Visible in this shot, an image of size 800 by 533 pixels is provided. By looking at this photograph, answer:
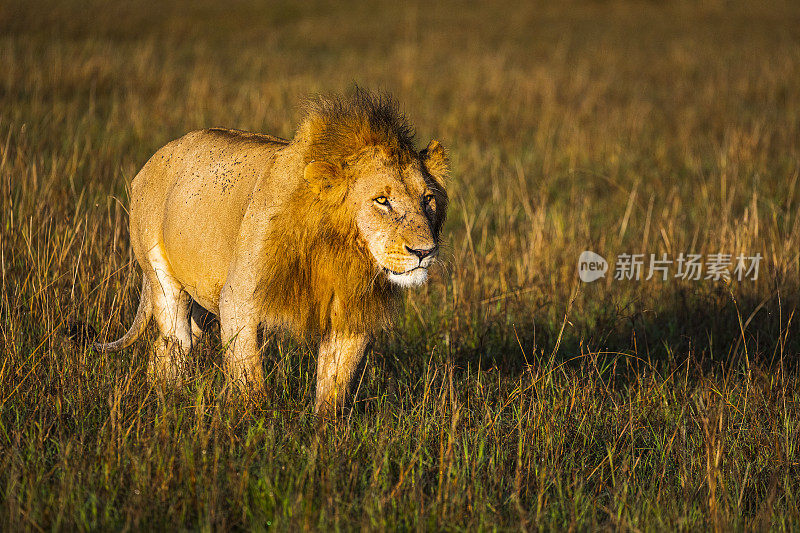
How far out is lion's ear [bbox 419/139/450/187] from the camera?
3445 mm

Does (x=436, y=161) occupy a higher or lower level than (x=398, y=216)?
higher

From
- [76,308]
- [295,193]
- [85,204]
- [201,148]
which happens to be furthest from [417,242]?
[85,204]

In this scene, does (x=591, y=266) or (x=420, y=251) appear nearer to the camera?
(x=420, y=251)

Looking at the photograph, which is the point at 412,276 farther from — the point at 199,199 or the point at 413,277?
the point at 199,199

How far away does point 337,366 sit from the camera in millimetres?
3682

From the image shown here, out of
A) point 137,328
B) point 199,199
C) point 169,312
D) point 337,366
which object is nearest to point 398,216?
point 337,366

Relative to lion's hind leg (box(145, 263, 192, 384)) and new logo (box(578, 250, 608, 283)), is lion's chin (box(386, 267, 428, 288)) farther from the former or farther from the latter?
new logo (box(578, 250, 608, 283))

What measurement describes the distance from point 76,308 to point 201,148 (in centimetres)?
102

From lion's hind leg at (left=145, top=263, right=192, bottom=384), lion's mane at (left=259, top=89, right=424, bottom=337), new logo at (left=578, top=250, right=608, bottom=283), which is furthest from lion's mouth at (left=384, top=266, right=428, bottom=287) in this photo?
new logo at (left=578, top=250, right=608, bottom=283)

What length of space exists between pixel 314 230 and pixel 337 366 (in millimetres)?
655

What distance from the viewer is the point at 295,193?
335 centimetres

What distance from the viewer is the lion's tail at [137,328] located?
13.0 ft

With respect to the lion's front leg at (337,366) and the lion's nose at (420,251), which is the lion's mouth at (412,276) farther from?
the lion's front leg at (337,366)

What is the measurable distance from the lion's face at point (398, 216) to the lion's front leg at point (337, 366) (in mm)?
484
